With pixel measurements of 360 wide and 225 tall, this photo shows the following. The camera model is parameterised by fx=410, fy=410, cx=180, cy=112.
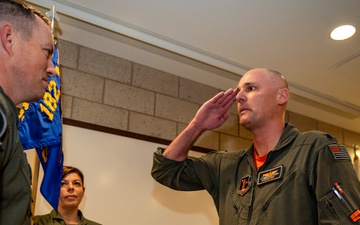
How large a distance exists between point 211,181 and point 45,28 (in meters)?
1.16

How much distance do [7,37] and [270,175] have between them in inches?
45.8

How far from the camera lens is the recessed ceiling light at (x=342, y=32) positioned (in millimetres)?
2957

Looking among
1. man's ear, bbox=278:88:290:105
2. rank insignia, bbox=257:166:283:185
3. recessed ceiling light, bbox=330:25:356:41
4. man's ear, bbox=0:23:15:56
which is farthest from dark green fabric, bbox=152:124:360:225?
recessed ceiling light, bbox=330:25:356:41

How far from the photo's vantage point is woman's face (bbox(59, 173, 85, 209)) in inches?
108

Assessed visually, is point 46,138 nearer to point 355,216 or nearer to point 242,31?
point 355,216

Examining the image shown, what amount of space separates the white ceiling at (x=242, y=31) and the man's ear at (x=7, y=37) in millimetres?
1665

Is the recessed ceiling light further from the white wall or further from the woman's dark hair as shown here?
the woman's dark hair

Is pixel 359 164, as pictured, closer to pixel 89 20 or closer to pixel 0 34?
pixel 89 20

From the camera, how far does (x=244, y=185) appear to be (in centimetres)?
185

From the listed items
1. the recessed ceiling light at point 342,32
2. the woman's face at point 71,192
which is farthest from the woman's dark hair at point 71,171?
the recessed ceiling light at point 342,32

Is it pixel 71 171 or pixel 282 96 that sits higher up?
pixel 282 96

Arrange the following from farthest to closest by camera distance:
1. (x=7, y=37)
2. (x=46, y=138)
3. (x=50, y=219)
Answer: (x=50, y=219) < (x=46, y=138) < (x=7, y=37)

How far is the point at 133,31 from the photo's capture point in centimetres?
301

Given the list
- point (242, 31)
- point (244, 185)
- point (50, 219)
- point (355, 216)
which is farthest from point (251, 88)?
point (50, 219)
